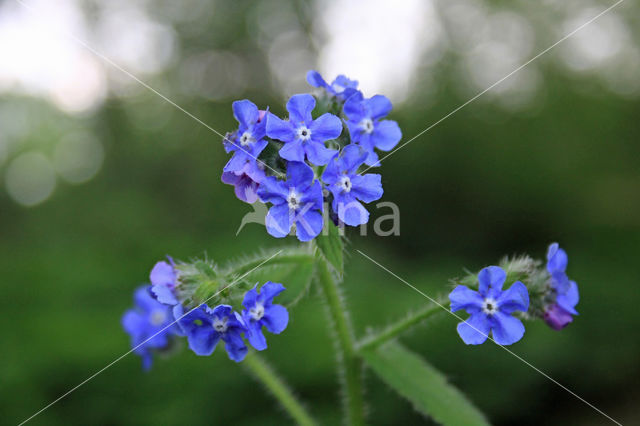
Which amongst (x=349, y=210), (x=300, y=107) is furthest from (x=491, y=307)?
(x=300, y=107)

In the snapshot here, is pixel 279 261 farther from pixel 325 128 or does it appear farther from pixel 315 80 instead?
pixel 315 80

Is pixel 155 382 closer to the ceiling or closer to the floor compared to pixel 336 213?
closer to the ceiling

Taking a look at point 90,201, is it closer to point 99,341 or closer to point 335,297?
point 99,341

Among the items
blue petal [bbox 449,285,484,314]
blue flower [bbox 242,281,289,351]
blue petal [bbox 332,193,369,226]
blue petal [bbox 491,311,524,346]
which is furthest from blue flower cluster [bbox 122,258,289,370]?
blue petal [bbox 491,311,524,346]

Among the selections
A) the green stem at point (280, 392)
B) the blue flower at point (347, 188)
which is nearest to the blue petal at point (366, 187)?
the blue flower at point (347, 188)

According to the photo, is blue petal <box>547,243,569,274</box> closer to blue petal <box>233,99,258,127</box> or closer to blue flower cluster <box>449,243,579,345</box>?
blue flower cluster <box>449,243,579,345</box>

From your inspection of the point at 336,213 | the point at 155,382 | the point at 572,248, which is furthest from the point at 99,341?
the point at 572,248
